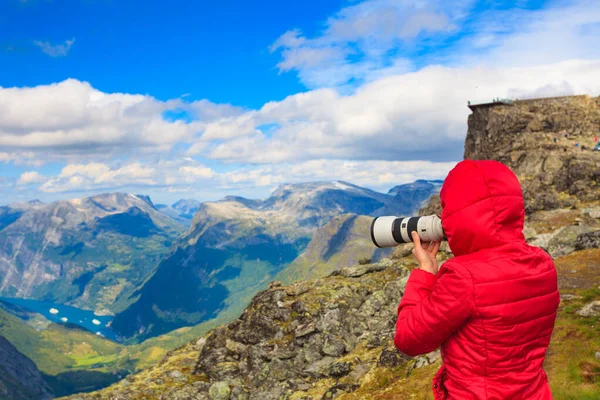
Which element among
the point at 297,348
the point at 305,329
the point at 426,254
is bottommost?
the point at 297,348

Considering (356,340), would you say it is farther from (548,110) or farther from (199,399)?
(548,110)

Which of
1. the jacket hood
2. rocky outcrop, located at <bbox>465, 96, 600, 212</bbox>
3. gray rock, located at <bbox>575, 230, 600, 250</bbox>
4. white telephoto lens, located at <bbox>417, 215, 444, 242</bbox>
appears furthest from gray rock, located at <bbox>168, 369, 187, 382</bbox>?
rocky outcrop, located at <bbox>465, 96, 600, 212</bbox>

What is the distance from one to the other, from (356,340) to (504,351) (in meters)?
26.9

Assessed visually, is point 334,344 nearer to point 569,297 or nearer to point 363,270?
point 363,270

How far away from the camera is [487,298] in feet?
15.4

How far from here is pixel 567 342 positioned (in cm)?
1703

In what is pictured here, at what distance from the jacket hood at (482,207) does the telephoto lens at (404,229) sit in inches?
33.0

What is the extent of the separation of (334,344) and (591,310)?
647 inches

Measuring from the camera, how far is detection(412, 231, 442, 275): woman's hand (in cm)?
557

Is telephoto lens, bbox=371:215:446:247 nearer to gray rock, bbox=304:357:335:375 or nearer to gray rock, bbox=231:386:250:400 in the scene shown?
gray rock, bbox=304:357:335:375

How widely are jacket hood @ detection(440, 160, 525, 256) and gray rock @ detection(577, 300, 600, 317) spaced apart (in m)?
19.0

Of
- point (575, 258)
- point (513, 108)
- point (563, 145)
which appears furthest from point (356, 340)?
point (513, 108)

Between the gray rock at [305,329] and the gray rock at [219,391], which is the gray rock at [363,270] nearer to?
the gray rock at [305,329]

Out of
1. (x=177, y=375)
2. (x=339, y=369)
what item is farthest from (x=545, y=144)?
(x=177, y=375)
